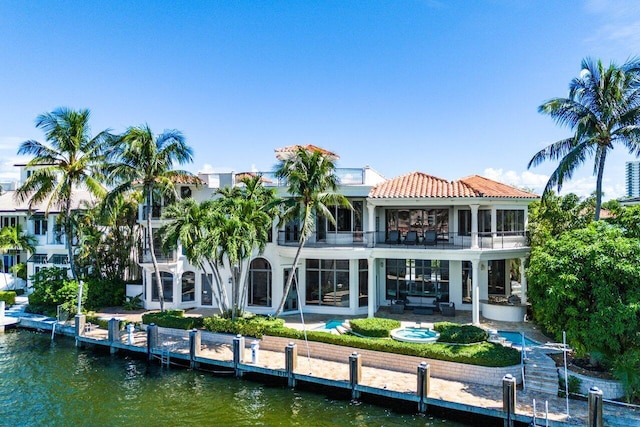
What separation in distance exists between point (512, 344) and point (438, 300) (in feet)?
20.1

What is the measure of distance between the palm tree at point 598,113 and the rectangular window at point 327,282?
11.1 metres

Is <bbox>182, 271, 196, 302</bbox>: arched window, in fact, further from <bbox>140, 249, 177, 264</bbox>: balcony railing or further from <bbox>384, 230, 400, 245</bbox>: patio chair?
<bbox>384, 230, 400, 245</bbox>: patio chair

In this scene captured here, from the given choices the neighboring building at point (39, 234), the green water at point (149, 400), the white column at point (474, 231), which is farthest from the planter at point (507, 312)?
the neighboring building at point (39, 234)

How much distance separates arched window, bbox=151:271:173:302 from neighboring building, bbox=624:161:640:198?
178ft

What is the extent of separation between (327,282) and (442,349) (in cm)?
867

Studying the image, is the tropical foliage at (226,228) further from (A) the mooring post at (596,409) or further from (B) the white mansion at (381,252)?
(A) the mooring post at (596,409)

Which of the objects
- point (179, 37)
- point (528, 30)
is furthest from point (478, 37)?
point (179, 37)

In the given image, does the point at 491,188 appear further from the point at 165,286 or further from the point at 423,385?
the point at 165,286

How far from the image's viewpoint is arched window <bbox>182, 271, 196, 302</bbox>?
24.7 metres

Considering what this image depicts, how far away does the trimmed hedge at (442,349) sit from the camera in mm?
14383

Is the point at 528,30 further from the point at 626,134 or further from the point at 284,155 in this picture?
the point at 284,155

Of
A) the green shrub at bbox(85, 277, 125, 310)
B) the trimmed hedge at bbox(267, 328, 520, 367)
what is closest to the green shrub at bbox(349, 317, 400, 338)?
the trimmed hedge at bbox(267, 328, 520, 367)

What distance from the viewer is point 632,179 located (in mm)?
53969

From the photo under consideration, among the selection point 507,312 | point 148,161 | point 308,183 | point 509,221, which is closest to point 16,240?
point 148,161
